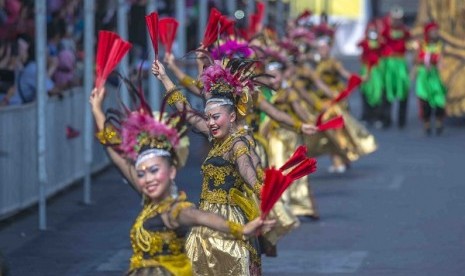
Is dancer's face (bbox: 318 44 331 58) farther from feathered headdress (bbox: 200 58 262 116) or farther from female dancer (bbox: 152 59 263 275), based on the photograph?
female dancer (bbox: 152 59 263 275)

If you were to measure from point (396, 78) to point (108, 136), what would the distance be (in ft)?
71.9

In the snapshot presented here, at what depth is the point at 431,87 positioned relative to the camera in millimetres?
28172

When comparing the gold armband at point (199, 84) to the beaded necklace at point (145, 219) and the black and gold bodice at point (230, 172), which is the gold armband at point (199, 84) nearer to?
the black and gold bodice at point (230, 172)

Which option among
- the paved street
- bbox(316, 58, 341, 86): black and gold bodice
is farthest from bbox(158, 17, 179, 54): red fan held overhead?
bbox(316, 58, 341, 86): black and gold bodice

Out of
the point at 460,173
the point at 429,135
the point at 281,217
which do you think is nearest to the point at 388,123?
the point at 429,135

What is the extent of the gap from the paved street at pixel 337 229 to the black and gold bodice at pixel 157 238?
469 cm

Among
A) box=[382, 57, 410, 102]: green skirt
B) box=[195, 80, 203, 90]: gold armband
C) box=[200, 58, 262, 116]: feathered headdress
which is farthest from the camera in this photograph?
box=[382, 57, 410, 102]: green skirt

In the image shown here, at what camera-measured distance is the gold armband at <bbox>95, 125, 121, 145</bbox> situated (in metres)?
8.30

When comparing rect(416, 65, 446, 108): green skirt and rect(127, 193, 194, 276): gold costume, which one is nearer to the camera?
rect(127, 193, 194, 276): gold costume

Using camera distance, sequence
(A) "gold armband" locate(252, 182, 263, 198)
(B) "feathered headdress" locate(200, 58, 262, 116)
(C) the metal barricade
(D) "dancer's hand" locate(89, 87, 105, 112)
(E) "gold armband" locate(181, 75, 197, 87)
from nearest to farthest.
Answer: (D) "dancer's hand" locate(89, 87, 105, 112), (A) "gold armband" locate(252, 182, 263, 198), (B) "feathered headdress" locate(200, 58, 262, 116), (E) "gold armband" locate(181, 75, 197, 87), (C) the metal barricade

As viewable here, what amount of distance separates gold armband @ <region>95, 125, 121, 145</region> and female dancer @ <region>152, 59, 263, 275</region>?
1413mm

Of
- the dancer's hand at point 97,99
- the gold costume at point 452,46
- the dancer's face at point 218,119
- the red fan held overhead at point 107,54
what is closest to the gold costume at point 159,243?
the dancer's hand at point 97,99

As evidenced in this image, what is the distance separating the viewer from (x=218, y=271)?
9.73 meters

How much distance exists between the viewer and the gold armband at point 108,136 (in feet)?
27.2
